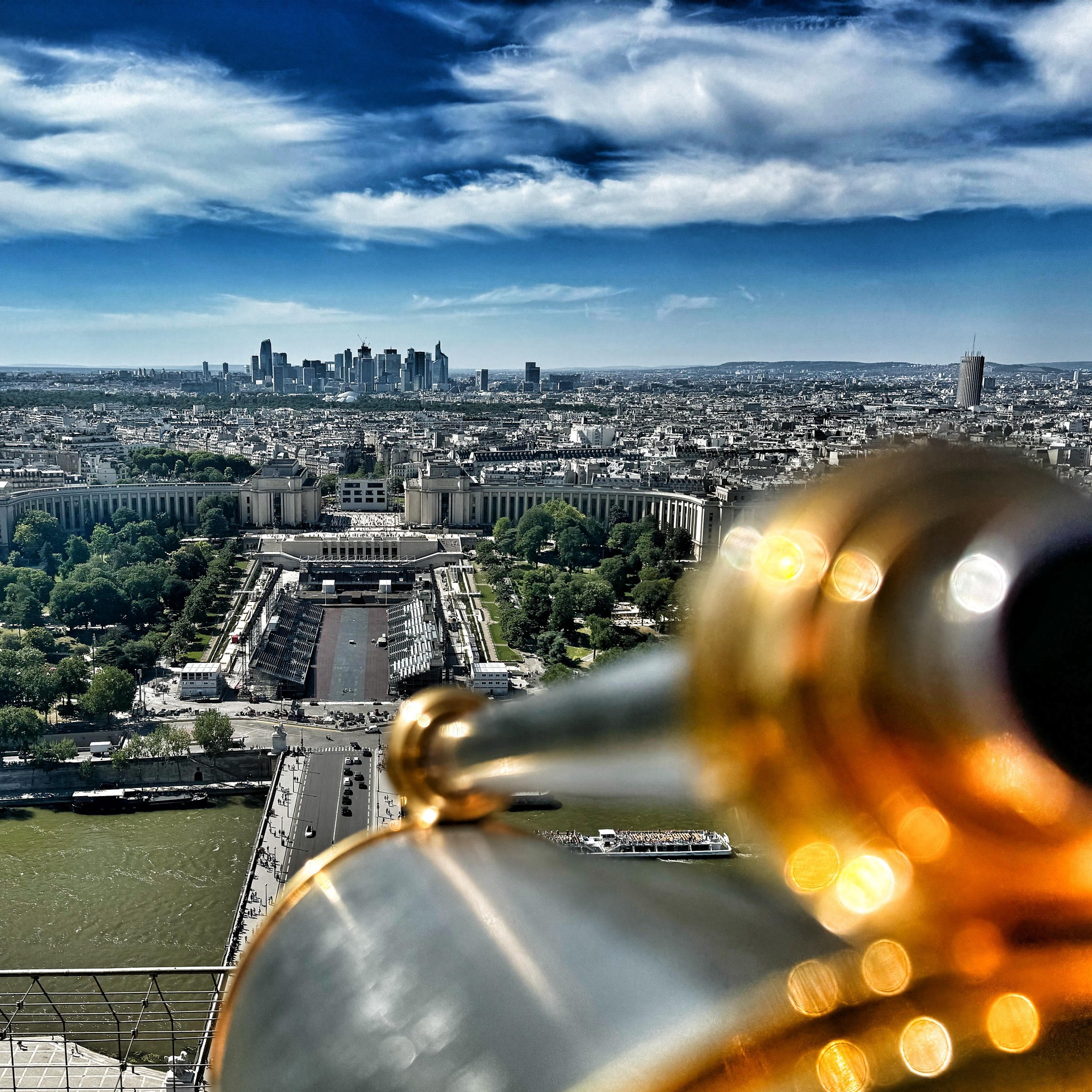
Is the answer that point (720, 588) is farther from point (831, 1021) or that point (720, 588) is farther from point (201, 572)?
point (201, 572)

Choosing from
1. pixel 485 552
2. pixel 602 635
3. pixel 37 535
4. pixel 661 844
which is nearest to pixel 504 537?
pixel 485 552

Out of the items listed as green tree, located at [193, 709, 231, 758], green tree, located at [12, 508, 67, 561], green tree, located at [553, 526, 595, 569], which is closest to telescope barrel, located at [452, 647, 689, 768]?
green tree, located at [193, 709, 231, 758]

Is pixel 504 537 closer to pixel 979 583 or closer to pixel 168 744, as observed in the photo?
pixel 168 744

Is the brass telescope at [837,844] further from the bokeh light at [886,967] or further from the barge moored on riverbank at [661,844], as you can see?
the barge moored on riverbank at [661,844]

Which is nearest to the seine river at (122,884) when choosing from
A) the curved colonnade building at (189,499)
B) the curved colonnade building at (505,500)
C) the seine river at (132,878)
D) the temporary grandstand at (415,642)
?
the seine river at (132,878)

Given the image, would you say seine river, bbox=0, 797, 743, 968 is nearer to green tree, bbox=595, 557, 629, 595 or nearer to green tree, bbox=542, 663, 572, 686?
green tree, bbox=542, 663, 572, 686
